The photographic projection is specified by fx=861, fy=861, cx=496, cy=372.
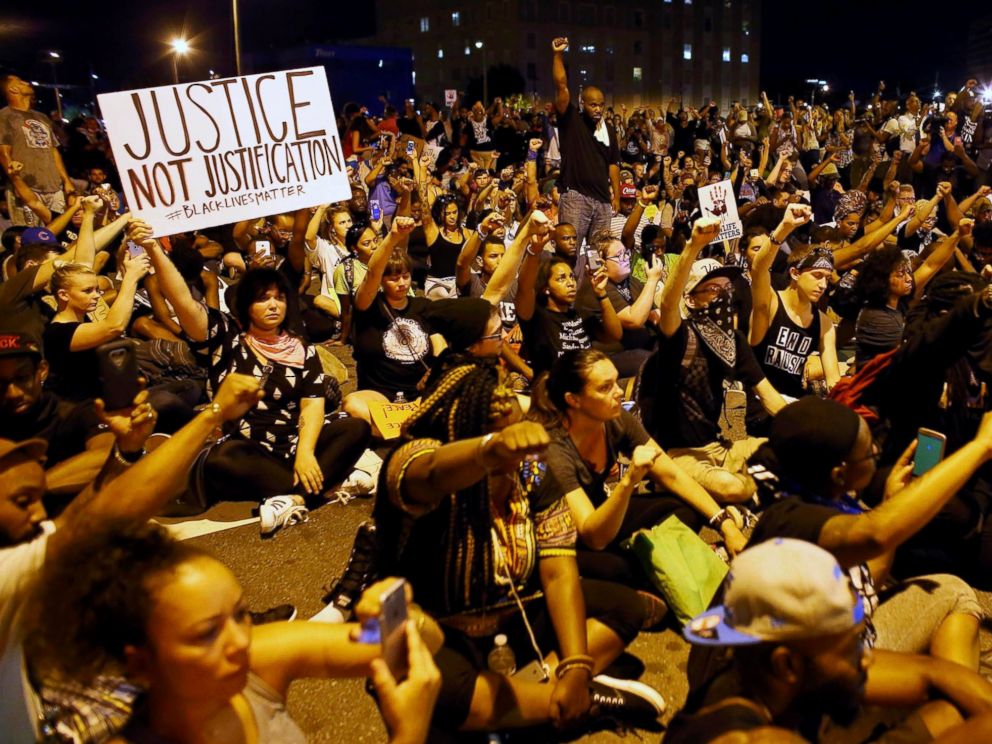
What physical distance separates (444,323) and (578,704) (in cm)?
284

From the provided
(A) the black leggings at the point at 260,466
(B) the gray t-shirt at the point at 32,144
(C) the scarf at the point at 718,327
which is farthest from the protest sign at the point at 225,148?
(B) the gray t-shirt at the point at 32,144

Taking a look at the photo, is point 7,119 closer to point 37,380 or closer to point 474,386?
point 37,380

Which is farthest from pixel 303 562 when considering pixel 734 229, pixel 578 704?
pixel 734 229

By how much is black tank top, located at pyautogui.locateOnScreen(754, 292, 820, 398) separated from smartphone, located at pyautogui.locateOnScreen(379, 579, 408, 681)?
4.13 metres

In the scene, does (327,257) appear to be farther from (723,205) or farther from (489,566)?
(489,566)

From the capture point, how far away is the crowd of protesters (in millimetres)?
1834

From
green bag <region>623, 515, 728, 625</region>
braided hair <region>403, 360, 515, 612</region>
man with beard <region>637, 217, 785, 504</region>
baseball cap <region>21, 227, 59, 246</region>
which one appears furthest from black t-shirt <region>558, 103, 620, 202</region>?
braided hair <region>403, 360, 515, 612</region>

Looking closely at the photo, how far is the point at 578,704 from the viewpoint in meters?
2.89

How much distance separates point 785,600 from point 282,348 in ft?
12.0

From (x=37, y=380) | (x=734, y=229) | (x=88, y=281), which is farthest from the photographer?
(x=734, y=229)

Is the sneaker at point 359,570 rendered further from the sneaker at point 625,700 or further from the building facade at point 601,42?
the building facade at point 601,42

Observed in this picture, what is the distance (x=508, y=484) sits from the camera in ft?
9.56

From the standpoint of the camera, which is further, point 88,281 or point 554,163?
point 554,163

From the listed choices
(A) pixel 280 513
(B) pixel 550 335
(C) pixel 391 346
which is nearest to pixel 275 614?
(A) pixel 280 513
